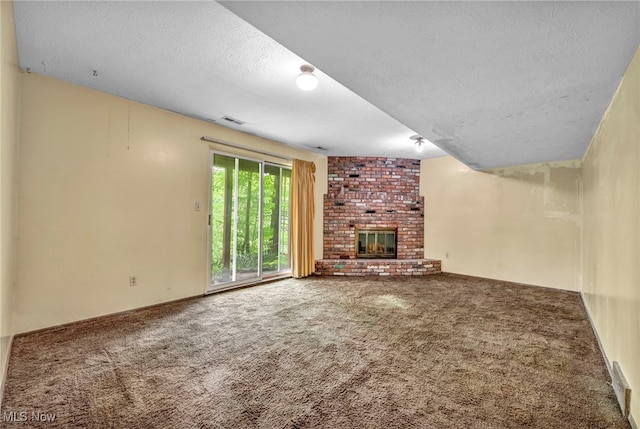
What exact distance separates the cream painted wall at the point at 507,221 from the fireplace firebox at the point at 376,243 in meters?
0.72

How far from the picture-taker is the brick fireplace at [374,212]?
18.7 feet

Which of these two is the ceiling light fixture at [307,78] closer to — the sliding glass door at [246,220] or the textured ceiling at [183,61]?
the textured ceiling at [183,61]

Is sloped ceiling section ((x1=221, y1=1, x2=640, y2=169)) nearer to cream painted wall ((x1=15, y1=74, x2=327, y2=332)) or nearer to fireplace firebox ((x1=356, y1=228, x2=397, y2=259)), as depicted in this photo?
cream painted wall ((x1=15, y1=74, x2=327, y2=332))

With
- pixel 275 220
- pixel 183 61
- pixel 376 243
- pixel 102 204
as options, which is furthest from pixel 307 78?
pixel 376 243

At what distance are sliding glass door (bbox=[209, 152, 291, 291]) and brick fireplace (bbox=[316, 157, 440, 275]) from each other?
102cm

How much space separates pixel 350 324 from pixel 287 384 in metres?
1.17

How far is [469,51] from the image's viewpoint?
1.61m

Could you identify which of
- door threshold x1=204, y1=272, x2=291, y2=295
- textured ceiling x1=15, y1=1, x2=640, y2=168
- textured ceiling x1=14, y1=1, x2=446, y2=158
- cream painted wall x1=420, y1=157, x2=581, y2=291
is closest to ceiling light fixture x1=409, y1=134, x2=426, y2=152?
textured ceiling x1=14, y1=1, x2=446, y2=158

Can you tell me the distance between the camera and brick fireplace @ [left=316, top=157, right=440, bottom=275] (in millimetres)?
5688

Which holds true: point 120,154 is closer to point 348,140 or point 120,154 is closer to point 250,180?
point 250,180

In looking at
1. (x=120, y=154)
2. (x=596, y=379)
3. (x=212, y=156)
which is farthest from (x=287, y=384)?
(x=212, y=156)

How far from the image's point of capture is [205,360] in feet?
7.02

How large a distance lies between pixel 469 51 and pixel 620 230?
5.18 ft

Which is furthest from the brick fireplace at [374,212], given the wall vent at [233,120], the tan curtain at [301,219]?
the wall vent at [233,120]
